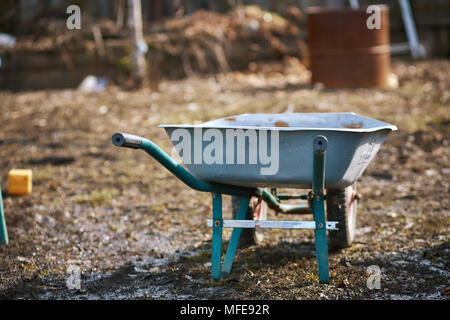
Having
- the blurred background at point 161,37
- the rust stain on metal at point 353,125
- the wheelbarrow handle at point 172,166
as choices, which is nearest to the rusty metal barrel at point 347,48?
the blurred background at point 161,37

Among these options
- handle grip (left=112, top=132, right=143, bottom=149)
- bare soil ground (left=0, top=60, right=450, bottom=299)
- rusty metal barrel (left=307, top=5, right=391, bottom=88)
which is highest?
rusty metal barrel (left=307, top=5, right=391, bottom=88)

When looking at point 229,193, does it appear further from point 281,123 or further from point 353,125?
point 353,125

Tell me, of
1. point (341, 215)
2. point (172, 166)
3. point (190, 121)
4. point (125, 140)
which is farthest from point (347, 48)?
point (125, 140)

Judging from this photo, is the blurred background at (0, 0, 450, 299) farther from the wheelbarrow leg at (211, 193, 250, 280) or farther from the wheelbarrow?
the wheelbarrow

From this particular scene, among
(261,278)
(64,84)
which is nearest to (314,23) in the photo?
(64,84)

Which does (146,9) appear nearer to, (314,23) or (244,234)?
(314,23)

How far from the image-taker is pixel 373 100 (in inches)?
294

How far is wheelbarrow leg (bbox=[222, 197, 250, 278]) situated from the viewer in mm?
3189

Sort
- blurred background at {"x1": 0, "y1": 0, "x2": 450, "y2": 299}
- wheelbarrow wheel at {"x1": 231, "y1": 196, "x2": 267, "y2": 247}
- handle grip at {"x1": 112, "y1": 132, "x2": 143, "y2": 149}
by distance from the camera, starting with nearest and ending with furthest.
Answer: handle grip at {"x1": 112, "y1": 132, "x2": 143, "y2": 149} → blurred background at {"x1": 0, "y1": 0, "x2": 450, "y2": 299} → wheelbarrow wheel at {"x1": 231, "y1": 196, "x2": 267, "y2": 247}

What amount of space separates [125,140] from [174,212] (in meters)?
1.89

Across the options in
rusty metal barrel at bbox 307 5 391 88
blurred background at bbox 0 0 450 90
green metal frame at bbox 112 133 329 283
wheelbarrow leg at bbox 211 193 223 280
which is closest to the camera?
green metal frame at bbox 112 133 329 283

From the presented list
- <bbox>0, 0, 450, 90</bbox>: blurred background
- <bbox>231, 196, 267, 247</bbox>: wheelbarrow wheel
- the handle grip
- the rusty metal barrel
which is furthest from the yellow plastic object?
the rusty metal barrel

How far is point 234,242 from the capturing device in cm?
324

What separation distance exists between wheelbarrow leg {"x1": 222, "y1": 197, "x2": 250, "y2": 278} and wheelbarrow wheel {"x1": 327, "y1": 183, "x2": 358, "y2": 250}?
1.63 feet
